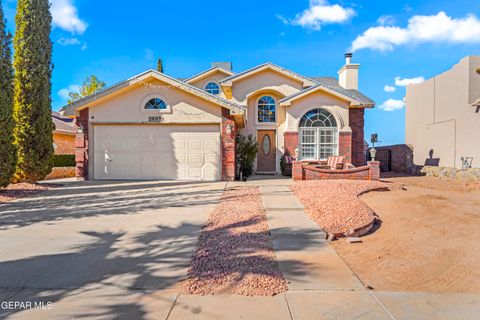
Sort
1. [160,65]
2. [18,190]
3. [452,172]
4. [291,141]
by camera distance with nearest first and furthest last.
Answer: [18,190] < [452,172] < [291,141] < [160,65]

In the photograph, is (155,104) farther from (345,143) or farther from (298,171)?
(345,143)

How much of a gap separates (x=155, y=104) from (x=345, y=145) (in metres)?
9.49

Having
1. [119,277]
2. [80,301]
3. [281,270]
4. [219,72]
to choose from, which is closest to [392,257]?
[281,270]

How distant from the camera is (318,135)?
14.9m

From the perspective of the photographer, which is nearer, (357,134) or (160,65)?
(357,134)

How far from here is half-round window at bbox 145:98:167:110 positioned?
40.0 feet

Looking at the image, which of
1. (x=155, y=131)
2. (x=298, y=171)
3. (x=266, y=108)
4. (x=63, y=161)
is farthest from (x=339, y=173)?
(x=63, y=161)

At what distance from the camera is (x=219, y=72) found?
59.6ft

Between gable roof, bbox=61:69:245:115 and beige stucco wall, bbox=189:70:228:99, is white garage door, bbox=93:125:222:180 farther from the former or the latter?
beige stucco wall, bbox=189:70:228:99

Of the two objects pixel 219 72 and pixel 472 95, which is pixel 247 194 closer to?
pixel 219 72

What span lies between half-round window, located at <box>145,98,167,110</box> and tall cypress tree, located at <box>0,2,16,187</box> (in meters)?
4.60

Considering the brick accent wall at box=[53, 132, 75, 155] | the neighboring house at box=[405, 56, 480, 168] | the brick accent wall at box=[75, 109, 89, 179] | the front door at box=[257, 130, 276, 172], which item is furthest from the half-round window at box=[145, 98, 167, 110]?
the neighboring house at box=[405, 56, 480, 168]

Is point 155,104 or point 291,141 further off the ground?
point 155,104

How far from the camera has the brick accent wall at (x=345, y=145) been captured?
1452 cm
